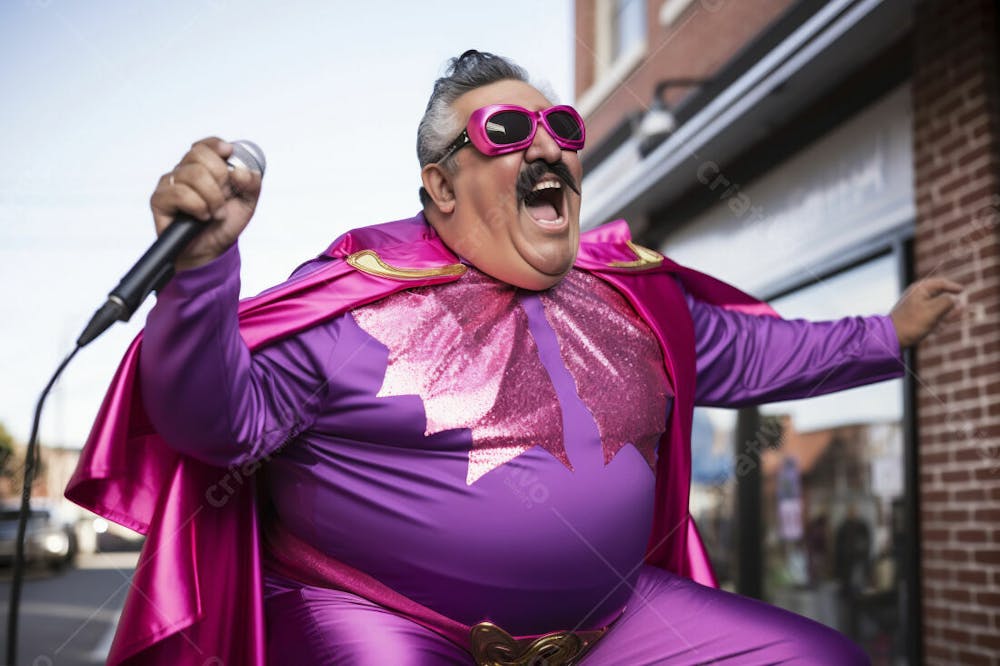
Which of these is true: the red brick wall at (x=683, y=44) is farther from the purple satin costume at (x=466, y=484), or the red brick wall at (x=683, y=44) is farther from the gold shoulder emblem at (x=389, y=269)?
the purple satin costume at (x=466, y=484)

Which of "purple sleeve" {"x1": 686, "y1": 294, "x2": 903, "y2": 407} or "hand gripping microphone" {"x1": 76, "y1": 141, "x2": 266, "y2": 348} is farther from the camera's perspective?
"purple sleeve" {"x1": 686, "y1": 294, "x2": 903, "y2": 407}

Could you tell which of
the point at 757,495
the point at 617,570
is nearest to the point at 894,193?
the point at 757,495

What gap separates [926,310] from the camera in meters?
2.59

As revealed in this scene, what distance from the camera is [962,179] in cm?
480

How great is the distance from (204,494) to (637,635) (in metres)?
0.90

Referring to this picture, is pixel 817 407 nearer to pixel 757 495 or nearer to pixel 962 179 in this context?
pixel 757 495

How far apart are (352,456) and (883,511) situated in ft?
14.5

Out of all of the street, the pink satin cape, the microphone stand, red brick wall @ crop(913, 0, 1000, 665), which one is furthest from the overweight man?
red brick wall @ crop(913, 0, 1000, 665)

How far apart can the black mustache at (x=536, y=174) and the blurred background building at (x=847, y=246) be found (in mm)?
2993

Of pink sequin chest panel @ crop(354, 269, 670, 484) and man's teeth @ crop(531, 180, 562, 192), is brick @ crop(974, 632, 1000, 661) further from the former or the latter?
man's teeth @ crop(531, 180, 562, 192)

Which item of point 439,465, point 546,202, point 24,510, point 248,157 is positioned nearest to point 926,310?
point 546,202

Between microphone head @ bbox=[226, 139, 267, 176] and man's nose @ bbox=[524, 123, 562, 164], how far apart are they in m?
0.69

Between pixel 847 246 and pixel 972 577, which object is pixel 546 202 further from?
pixel 847 246

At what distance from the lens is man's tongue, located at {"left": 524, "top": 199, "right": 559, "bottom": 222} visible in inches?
88.7
